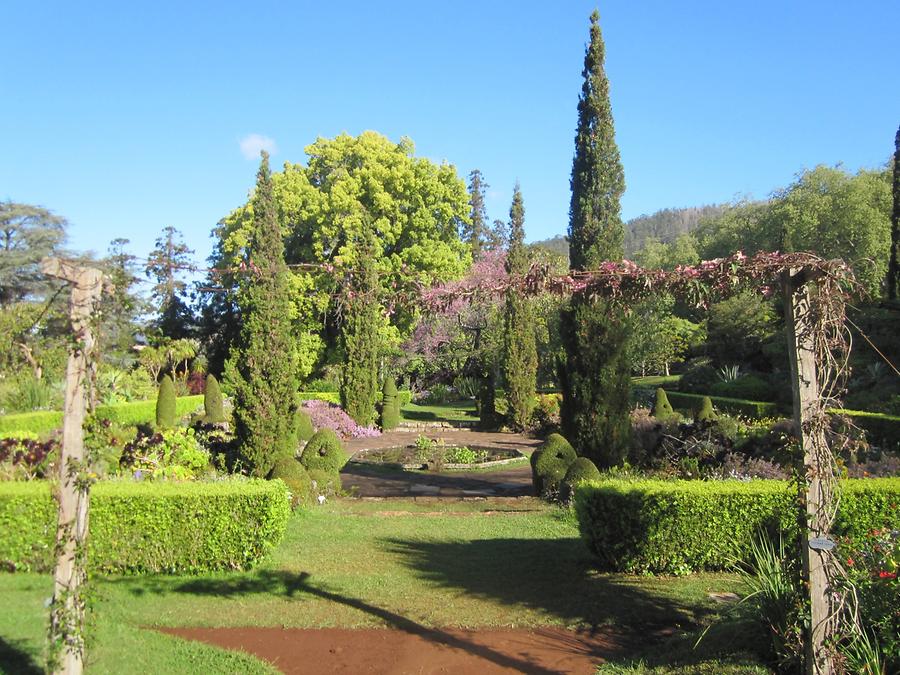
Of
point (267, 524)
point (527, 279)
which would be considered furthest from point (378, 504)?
point (527, 279)

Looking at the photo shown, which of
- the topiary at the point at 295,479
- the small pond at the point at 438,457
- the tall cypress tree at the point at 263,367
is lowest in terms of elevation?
the small pond at the point at 438,457

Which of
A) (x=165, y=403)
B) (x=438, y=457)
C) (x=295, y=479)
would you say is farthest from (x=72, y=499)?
(x=165, y=403)

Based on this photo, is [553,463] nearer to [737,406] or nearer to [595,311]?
[595,311]

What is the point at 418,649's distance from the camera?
491cm

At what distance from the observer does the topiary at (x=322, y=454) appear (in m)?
11.2

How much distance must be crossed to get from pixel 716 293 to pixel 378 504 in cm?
703

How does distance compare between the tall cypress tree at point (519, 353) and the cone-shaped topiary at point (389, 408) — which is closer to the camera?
the tall cypress tree at point (519, 353)

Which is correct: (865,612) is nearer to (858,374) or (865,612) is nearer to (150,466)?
(150,466)

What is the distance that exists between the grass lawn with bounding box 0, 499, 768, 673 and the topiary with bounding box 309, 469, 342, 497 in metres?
2.43

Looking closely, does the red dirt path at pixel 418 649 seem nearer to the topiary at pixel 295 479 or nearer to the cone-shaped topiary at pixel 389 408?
the topiary at pixel 295 479

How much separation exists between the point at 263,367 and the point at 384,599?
6291mm

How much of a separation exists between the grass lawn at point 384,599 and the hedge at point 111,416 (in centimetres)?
359

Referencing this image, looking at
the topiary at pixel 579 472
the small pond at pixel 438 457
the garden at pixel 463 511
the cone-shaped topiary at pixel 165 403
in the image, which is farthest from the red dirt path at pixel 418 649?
the cone-shaped topiary at pixel 165 403

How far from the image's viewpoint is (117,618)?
17.7ft
